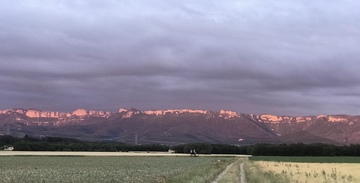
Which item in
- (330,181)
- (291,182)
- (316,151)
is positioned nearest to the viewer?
(291,182)

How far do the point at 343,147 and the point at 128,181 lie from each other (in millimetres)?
160077

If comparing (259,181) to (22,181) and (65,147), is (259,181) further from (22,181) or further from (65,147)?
(65,147)

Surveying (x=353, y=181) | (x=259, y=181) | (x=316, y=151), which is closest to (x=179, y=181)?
(x=259, y=181)

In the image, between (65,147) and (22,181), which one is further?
(65,147)

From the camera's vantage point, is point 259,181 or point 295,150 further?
point 295,150

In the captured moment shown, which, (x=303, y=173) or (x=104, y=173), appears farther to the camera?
(x=303, y=173)

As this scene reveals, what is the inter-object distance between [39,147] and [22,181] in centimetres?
14473

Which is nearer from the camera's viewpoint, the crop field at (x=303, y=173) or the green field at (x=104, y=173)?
the green field at (x=104, y=173)

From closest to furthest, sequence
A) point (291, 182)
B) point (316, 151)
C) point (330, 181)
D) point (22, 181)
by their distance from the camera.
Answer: point (22, 181), point (291, 182), point (330, 181), point (316, 151)

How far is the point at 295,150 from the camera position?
189875 mm

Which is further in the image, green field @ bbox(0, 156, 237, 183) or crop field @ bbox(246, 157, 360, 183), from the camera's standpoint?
crop field @ bbox(246, 157, 360, 183)

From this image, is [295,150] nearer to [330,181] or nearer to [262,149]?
[262,149]

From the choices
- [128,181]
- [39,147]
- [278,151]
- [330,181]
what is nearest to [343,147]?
[278,151]

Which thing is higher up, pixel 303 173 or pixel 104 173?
pixel 104 173
